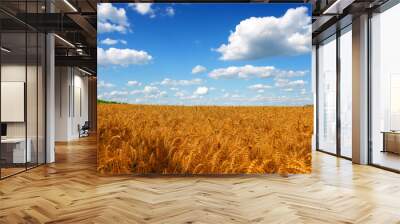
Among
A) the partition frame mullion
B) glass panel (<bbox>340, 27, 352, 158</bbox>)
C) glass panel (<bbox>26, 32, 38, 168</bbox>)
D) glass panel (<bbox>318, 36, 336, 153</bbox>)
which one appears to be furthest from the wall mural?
glass panel (<bbox>318, 36, 336, 153</bbox>)

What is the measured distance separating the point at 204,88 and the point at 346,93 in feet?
12.5

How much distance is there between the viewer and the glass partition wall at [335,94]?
818 cm

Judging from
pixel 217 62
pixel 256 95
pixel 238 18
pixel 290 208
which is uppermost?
pixel 238 18

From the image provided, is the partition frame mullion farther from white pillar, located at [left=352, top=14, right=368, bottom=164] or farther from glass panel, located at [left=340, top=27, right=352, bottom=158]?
white pillar, located at [left=352, top=14, right=368, bottom=164]

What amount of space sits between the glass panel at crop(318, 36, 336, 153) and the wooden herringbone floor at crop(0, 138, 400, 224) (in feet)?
9.12

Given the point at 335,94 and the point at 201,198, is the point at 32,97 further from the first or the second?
the point at 335,94

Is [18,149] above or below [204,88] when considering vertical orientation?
below

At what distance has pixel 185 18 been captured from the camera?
6.00 metres

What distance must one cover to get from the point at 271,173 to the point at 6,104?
13.5 ft

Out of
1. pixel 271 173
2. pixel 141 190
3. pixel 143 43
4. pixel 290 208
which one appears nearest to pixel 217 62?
pixel 143 43

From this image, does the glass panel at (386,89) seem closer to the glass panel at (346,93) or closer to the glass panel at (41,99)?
the glass panel at (346,93)

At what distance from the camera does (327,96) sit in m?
9.50

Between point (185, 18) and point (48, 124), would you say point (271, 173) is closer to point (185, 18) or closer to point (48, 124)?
point (185, 18)

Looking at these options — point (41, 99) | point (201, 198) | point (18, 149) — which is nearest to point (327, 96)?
point (201, 198)
